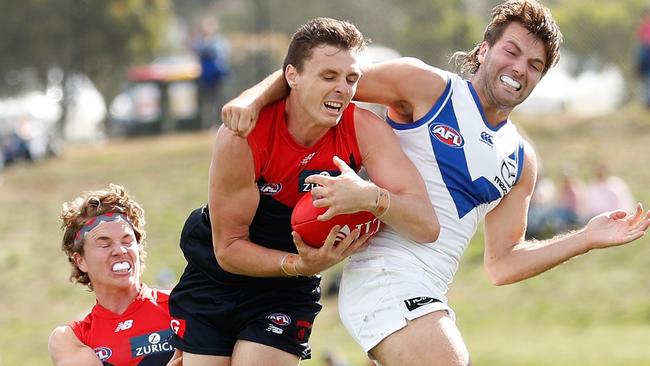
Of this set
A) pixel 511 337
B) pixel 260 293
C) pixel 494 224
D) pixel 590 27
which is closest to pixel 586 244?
pixel 494 224

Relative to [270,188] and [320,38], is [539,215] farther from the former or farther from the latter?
[320,38]

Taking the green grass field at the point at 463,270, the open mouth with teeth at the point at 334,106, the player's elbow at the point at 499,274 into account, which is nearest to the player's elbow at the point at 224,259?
the open mouth with teeth at the point at 334,106

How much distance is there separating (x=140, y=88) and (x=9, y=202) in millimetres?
6084

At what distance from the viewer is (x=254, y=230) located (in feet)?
16.8

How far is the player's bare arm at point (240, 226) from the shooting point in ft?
15.8

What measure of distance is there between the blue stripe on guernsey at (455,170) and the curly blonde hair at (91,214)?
148 centimetres

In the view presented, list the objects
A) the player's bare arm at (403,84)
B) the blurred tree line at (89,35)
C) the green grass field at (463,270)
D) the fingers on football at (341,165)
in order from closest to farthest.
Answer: the fingers on football at (341,165) < the player's bare arm at (403,84) < the green grass field at (463,270) < the blurred tree line at (89,35)

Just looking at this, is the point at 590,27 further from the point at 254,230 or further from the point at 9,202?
the point at 254,230

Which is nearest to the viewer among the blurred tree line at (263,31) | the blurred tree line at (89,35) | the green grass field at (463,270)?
the green grass field at (463,270)

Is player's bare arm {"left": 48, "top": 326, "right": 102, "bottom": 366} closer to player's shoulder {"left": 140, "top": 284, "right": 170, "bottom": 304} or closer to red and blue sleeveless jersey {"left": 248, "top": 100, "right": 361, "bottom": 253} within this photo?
player's shoulder {"left": 140, "top": 284, "right": 170, "bottom": 304}

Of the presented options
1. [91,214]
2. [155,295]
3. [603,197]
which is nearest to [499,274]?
[155,295]

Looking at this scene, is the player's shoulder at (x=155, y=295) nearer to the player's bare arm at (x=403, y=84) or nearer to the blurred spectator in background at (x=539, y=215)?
the player's bare arm at (x=403, y=84)

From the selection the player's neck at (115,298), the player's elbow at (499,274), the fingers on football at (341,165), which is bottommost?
the player's neck at (115,298)

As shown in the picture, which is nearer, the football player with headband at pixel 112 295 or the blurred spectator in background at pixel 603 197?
the football player with headband at pixel 112 295
